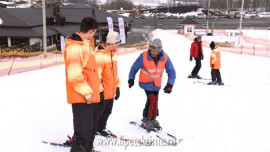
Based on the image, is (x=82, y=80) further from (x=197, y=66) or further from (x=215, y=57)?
(x=197, y=66)

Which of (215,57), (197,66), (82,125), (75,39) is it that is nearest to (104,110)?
(82,125)

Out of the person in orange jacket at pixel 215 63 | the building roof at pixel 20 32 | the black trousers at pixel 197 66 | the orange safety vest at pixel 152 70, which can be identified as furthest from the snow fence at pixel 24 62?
the building roof at pixel 20 32

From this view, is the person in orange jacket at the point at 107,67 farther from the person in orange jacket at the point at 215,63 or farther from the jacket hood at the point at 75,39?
the person in orange jacket at the point at 215,63

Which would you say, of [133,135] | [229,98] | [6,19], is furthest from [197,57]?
[6,19]

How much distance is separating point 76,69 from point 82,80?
15 cm

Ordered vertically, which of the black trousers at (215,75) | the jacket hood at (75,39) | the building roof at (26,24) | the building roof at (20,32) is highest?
the building roof at (26,24)

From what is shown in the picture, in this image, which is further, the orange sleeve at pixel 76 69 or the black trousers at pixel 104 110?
the black trousers at pixel 104 110

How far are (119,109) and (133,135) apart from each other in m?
1.70

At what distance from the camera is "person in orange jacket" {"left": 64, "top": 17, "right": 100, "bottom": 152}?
3305mm

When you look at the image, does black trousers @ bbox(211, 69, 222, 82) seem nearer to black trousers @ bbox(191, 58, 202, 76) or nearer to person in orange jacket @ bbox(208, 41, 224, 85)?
person in orange jacket @ bbox(208, 41, 224, 85)

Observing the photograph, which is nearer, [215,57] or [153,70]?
[153,70]

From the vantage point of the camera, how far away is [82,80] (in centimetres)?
334

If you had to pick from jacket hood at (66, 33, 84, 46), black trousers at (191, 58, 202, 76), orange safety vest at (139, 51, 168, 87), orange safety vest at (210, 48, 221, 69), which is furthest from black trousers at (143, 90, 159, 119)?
black trousers at (191, 58, 202, 76)

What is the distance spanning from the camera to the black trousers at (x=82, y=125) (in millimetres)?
3479
